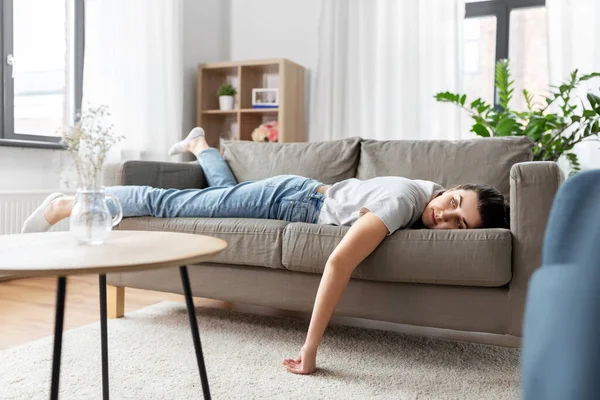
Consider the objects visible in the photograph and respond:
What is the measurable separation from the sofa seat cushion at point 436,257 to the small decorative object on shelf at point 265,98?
2319mm

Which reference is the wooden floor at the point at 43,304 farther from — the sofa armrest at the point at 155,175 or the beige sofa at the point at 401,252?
the sofa armrest at the point at 155,175

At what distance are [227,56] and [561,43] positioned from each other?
2.47 metres

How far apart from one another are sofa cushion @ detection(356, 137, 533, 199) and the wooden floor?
3.07 ft

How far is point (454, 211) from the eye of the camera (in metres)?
1.66

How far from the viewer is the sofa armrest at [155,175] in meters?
2.16

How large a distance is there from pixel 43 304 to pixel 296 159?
1.30 m

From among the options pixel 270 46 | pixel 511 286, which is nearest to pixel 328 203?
pixel 511 286

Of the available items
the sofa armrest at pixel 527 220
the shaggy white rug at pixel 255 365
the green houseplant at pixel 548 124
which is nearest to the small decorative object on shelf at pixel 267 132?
the green houseplant at pixel 548 124

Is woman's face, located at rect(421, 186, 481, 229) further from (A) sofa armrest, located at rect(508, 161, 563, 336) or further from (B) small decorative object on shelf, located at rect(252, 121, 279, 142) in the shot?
(B) small decorative object on shelf, located at rect(252, 121, 279, 142)

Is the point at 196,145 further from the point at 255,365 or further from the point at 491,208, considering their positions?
the point at 491,208

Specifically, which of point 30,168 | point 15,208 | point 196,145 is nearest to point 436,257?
point 196,145

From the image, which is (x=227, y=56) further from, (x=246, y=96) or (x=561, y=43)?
(x=561, y=43)

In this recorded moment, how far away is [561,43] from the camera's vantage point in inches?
130

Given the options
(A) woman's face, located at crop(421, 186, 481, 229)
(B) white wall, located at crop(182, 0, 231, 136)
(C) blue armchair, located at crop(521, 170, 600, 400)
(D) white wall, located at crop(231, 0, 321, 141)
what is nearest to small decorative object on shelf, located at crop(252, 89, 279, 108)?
(D) white wall, located at crop(231, 0, 321, 141)
